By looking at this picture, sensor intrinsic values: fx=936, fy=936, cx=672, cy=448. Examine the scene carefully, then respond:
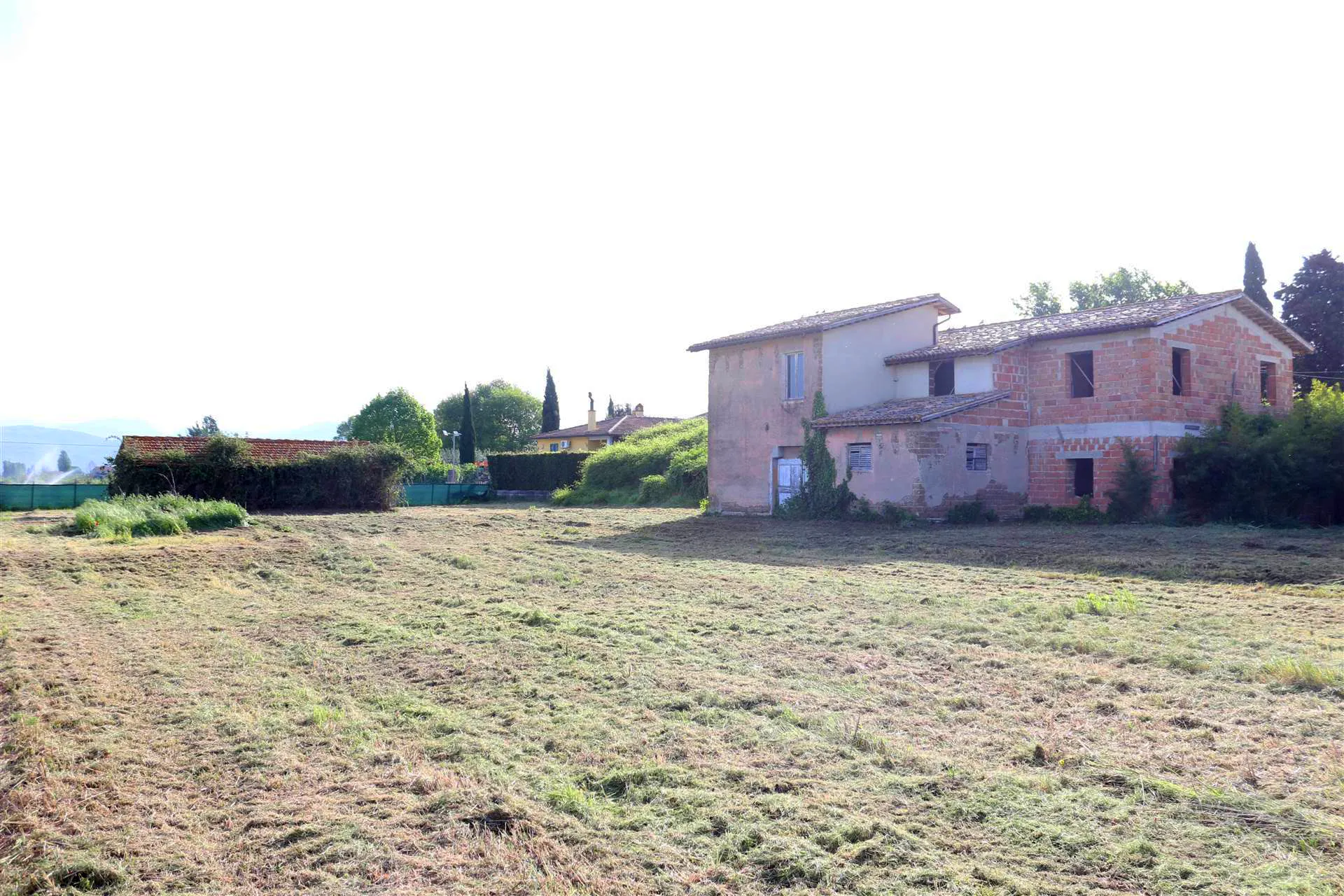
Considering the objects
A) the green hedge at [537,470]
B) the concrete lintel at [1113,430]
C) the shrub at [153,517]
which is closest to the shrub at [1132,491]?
the concrete lintel at [1113,430]

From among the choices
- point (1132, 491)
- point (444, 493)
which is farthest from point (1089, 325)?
point (444, 493)

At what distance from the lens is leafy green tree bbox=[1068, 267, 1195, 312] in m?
52.9

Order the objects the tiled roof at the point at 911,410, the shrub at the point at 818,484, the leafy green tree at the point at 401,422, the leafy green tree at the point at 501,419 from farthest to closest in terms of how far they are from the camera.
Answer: the leafy green tree at the point at 501,419 < the leafy green tree at the point at 401,422 < the shrub at the point at 818,484 < the tiled roof at the point at 911,410

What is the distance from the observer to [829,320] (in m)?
26.0

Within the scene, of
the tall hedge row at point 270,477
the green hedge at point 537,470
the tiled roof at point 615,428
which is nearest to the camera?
the tall hedge row at point 270,477

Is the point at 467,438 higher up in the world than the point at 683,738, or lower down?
higher up

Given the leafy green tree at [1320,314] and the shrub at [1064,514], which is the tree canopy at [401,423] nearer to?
the shrub at [1064,514]

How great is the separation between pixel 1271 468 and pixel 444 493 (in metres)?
30.4

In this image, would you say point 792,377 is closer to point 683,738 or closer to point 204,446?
point 204,446

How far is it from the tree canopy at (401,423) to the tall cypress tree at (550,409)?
8557 mm

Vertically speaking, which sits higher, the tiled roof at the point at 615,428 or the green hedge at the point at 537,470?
the tiled roof at the point at 615,428

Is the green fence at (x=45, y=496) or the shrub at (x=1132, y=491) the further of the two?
the green fence at (x=45, y=496)

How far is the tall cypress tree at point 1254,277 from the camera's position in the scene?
3997 centimetres


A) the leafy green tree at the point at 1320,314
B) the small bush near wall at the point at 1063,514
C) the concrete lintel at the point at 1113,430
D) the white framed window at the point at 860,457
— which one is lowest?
the small bush near wall at the point at 1063,514
